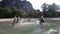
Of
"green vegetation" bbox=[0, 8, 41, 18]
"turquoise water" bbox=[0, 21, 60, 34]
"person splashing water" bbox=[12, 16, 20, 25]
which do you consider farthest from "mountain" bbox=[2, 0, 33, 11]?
"turquoise water" bbox=[0, 21, 60, 34]

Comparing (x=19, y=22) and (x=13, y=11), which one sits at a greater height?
(x=13, y=11)

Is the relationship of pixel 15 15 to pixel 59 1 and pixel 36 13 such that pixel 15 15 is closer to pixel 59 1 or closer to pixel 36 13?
pixel 36 13

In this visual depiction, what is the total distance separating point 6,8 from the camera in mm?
2818

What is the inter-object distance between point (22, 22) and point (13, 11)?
27cm

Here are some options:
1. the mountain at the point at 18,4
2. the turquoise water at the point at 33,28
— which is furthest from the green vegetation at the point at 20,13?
the turquoise water at the point at 33,28

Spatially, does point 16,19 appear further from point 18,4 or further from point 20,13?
point 18,4

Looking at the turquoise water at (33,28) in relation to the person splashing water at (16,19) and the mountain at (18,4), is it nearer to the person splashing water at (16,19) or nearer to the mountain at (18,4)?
the person splashing water at (16,19)

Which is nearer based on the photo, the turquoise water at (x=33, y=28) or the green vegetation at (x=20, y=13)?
the turquoise water at (x=33, y=28)

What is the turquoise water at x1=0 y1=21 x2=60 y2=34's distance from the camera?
263 cm

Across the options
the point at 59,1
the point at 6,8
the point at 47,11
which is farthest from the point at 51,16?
the point at 6,8

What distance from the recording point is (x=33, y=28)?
274 cm

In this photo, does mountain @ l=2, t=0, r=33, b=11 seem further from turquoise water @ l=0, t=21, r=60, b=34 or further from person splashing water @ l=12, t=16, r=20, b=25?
turquoise water @ l=0, t=21, r=60, b=34

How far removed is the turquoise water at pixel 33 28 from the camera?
2634 mm

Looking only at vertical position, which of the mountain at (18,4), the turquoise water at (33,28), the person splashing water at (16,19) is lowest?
the turquoise water at (33,28)
